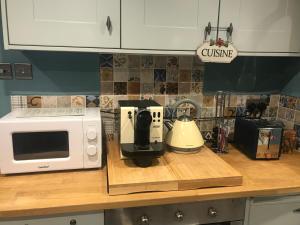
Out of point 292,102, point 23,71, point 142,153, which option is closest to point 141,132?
point 142,153

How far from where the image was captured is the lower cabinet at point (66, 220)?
103 centimetres

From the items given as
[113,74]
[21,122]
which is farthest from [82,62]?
[21,122]

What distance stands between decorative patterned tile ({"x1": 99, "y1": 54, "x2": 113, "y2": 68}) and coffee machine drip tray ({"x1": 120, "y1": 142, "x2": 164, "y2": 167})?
1.74 feet

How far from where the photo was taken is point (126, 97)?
1626mm

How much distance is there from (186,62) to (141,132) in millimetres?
645

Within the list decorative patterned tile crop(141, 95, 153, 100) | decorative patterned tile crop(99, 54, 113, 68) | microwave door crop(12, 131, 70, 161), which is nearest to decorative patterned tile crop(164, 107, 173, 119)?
decorative patterned tile crop(141, 95, 153, 100)

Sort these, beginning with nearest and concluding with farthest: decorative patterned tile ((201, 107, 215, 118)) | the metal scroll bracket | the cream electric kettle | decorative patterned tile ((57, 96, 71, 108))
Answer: the metal scroll bracket
the cream electric kettle
decorative patterned tile ((57, 96, 71, 108))
decorative patterned tile ((201, 107, 215, 118))

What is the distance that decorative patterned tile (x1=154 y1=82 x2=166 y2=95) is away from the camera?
1658 millimetres

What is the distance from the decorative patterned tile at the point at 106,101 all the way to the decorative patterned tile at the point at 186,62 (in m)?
0.47

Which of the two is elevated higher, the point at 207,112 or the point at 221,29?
A: the point at 221,29

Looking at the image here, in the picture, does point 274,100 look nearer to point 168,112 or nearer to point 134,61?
point 168,112

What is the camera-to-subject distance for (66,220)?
106cm

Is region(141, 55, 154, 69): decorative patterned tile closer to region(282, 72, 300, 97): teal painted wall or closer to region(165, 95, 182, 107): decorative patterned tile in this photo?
region(165, 95, 182, 107): decorative patterned tile

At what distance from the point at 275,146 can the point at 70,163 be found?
1.10 metres
